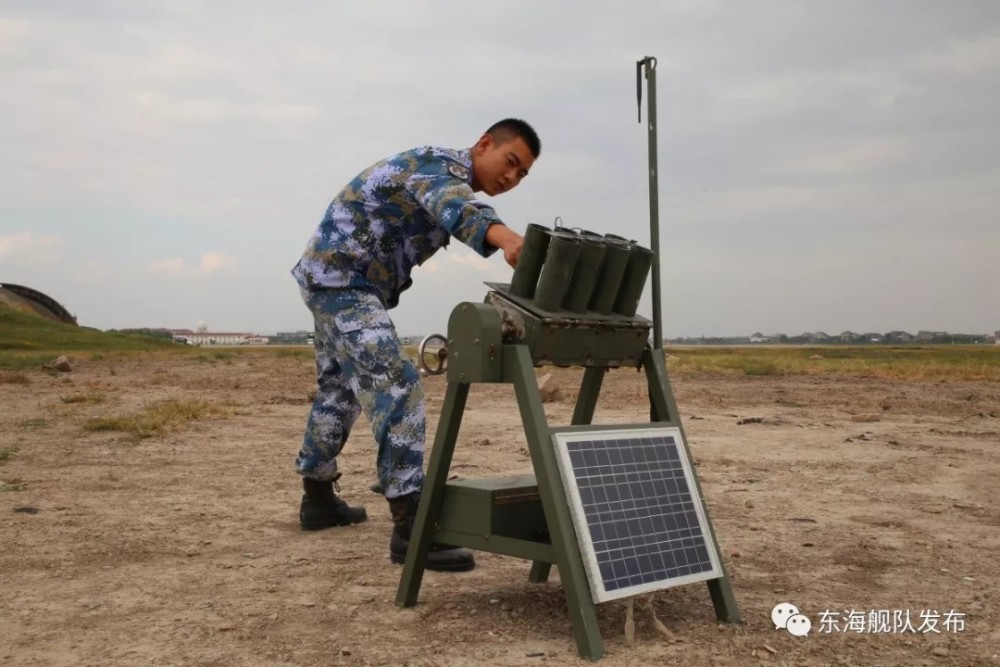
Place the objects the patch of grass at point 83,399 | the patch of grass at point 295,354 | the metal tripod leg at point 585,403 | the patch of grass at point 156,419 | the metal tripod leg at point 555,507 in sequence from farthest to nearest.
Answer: the patch of grass at point 295,354 → the patch of grass at point 83,399 → the patch of grass at point 156,419 → the metal tripod leg at point 585,403 → the metal tripod leg at point 555,507

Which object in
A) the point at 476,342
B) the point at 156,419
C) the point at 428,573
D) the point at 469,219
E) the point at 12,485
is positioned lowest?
the point at 428,573

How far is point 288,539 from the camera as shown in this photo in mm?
5332

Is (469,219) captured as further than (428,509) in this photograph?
No

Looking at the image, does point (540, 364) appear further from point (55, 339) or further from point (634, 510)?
point (55, 339)

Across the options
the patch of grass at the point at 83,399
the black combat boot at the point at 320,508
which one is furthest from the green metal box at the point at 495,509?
the patch of grass at the point at 83,399

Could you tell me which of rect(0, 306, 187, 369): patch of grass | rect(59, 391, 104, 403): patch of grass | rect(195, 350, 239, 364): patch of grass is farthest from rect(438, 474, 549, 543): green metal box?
rect(0, 306, 187, 369): patch of grass

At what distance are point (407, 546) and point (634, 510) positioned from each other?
1441 mm

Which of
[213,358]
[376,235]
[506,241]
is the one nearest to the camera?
[506,241]

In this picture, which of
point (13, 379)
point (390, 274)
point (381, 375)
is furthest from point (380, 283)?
point (13, 379)

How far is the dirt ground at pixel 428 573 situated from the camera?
11.1 ft

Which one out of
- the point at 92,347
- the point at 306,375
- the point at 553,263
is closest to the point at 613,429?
the point at 553,263

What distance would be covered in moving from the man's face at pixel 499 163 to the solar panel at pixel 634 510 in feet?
4.37

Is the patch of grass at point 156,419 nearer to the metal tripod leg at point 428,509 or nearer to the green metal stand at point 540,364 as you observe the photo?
the metal tripod leg at point 428,509

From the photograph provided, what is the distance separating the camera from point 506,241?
11.9 feet
